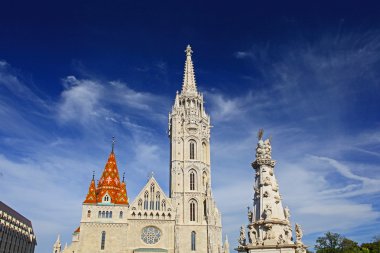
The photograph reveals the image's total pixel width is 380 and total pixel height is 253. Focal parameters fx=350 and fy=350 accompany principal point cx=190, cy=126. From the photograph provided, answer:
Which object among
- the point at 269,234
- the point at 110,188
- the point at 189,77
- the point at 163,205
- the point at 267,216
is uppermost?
the point at 189,77

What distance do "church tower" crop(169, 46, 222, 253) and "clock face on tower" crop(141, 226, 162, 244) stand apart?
2906 mm

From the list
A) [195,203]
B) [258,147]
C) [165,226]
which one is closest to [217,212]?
[195,203]

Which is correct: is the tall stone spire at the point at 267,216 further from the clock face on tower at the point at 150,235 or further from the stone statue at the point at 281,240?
the clock face on tower at the point at 150,235

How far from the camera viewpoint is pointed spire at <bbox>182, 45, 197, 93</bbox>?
207 ft

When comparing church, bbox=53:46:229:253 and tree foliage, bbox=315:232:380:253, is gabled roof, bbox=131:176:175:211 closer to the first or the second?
church, bbox=53:46:229:253

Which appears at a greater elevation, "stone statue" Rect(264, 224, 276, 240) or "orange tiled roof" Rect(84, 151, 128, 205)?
"orange tiled roof" Rect(84, 151, 128, 205)

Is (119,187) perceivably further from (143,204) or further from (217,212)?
(217,212)

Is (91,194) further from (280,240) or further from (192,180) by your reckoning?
(280,240)

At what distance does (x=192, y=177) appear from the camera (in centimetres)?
5472

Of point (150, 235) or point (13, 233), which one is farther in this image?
point (13, 233)

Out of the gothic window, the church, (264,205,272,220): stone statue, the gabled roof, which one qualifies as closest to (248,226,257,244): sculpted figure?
(264,205,272,220): stone statue

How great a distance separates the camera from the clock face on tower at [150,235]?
49.6 meters

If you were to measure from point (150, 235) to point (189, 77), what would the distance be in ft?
95.6

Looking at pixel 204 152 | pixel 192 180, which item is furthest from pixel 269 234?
pixel 204 152
